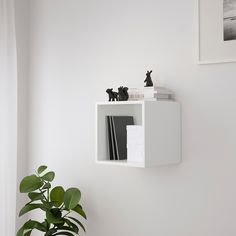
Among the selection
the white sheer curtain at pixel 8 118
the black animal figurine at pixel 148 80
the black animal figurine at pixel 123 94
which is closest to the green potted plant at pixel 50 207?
the white sheer curtain at pixel 8 118

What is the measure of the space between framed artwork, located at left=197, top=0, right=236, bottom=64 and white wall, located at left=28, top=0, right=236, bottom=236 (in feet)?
0.17

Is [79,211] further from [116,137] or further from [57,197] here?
[116,137]

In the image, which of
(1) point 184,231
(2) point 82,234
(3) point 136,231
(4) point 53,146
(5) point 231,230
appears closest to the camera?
(5) point 231,230

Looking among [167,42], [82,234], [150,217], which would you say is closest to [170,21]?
[167,42]

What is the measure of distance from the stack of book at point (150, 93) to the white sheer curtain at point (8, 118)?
954 millimetres

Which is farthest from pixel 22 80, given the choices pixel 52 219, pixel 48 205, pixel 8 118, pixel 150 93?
pixel 150 93

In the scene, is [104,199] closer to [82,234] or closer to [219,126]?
[82,234]

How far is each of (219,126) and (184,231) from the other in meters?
0.56

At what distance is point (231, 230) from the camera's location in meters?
2.19

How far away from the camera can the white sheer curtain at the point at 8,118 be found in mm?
2914

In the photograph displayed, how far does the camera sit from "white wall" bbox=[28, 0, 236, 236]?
7.39 ft

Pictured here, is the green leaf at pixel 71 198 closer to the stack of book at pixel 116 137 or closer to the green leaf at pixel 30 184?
the green leaf at pixel 30 184

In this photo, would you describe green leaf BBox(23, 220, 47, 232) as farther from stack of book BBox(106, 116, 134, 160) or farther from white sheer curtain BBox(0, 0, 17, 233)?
stack of book BBox(106, 116, 134, 160)

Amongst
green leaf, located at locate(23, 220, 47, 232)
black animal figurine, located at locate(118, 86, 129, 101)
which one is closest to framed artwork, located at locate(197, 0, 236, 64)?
black animal figurine, located at locate(118, 86, 129, 101)
